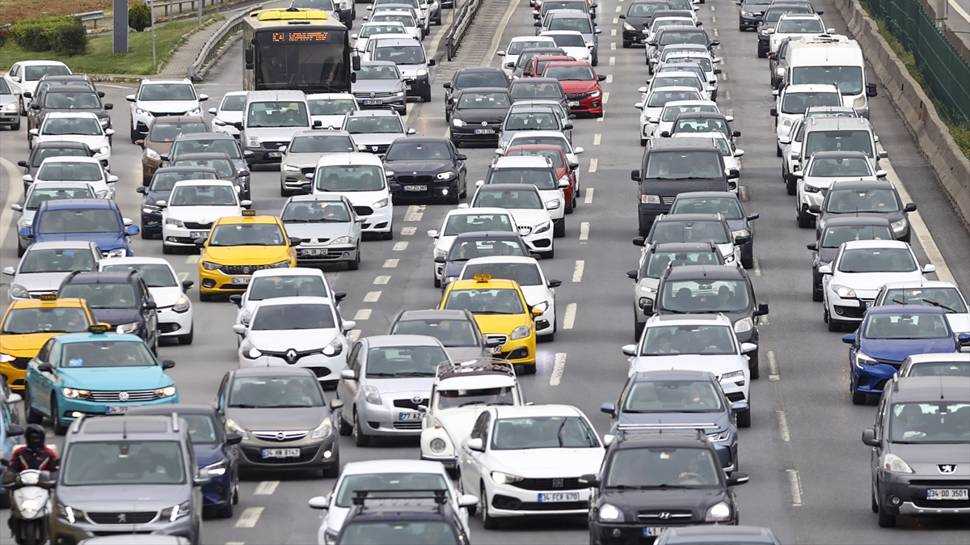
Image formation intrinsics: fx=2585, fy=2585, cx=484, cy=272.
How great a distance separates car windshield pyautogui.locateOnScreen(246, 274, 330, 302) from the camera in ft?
139

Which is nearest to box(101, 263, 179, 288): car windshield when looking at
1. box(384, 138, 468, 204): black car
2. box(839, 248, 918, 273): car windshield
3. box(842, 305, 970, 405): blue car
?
box(839, 248, 918, 273): car windshield

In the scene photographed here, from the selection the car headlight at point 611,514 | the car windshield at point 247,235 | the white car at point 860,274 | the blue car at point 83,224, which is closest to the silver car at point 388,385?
the car headlight at point 611,514

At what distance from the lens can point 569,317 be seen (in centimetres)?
4512

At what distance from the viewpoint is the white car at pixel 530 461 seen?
95.5 ft

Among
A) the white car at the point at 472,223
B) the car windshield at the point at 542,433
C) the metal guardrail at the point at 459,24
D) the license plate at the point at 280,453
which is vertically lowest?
the metal guardrail at the point at 459,24

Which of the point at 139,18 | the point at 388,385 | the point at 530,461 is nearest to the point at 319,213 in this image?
the point at 388,385

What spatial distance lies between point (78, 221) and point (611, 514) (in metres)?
24.4

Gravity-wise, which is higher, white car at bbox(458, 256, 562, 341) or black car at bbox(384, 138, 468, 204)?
white car at bbox(458, 256, 562, 341)

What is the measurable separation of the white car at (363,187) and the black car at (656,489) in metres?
24.9

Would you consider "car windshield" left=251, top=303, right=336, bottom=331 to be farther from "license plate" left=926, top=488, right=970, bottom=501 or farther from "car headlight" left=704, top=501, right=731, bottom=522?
"car headlight" left=704, top=501, right=731, bottom=522

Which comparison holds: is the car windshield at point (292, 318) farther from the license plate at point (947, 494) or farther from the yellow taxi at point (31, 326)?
the license plate at point (947, 494)

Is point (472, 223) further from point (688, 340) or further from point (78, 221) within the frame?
point (688, 340)

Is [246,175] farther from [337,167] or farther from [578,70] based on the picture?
[578,70]

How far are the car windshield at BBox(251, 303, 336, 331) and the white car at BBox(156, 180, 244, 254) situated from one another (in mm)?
11314
